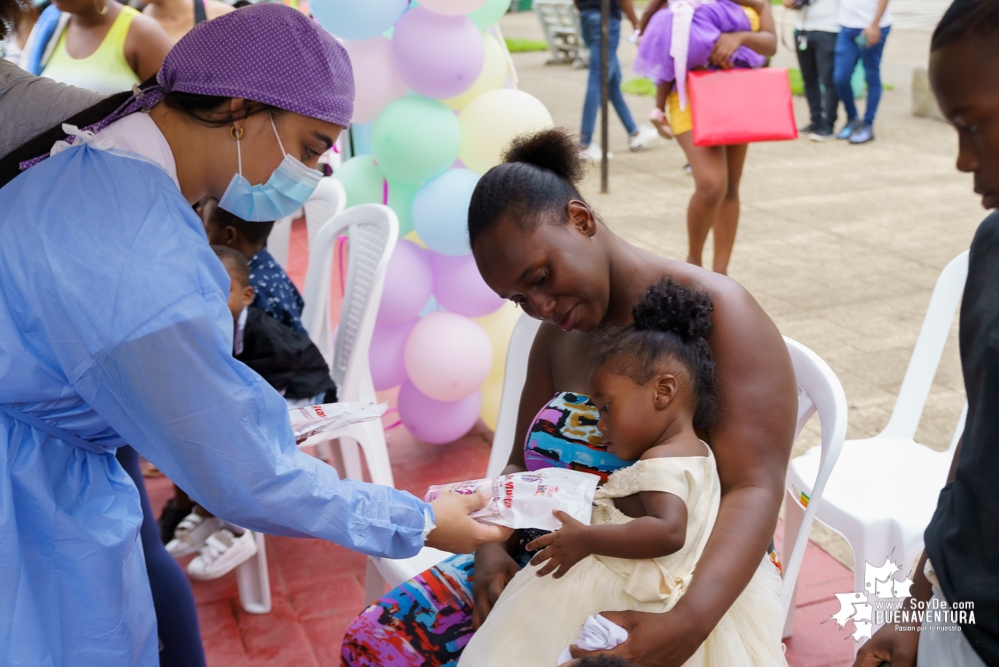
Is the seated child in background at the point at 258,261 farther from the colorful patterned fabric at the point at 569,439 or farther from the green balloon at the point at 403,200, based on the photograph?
the colorful patterned fabric at the point at 569,439

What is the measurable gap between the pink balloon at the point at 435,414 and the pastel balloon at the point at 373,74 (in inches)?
44.6

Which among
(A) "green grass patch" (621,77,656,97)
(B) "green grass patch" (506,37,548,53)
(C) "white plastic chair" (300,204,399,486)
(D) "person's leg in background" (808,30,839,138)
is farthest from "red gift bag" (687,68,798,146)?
(B) "green grass patch" (506,37,548,53)

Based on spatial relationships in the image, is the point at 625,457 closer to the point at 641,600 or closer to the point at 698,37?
the point at 641,600

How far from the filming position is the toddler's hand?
1.63 metres

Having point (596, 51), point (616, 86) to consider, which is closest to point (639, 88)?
point (616, 86)

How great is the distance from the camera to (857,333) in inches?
192

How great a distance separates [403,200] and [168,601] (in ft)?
6.07

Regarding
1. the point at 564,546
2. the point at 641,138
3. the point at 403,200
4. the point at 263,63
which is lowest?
the point at 641,138

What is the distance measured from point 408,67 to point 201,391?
2156mm

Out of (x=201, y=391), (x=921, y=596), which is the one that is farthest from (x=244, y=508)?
(x=921, y=596)

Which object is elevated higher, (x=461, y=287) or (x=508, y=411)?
(x=508, y=411)

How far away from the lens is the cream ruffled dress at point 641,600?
1619mm

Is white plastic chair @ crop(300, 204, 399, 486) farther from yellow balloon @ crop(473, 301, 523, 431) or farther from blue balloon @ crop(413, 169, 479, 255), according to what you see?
yellow balloon @ crop(473, 301, 523, 431)

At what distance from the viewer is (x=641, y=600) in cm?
161
